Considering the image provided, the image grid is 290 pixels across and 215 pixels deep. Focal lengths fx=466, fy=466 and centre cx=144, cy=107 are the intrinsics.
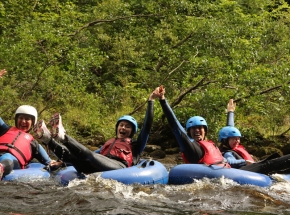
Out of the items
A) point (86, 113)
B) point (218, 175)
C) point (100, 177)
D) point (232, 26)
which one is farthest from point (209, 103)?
point (100, 177)

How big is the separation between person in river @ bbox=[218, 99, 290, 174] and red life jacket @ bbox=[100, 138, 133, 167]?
150cm

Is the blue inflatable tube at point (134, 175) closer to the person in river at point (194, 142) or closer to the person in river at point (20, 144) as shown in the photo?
the person in river at point (194, 142)

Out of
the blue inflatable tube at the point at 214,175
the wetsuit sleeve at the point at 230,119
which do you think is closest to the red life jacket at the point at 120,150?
the blue inflatable tube at the point at 214,175

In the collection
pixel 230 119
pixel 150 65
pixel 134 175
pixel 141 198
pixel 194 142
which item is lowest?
pixel 141 198

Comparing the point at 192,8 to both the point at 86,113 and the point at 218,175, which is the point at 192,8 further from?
the point at 218,175

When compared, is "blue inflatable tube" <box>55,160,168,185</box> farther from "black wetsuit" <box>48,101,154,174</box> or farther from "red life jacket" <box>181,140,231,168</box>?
"red life jacket" <box>181,140,231,168</box>

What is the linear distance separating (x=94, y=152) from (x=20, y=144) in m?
1.43

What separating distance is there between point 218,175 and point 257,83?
5218 mm

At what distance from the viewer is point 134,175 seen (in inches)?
230

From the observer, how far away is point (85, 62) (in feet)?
37.6

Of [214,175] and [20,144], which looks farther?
[20,144]

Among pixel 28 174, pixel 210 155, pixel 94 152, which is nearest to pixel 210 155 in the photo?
pixel 210 155

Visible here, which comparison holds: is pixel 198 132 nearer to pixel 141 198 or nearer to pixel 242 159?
pixel 242 159

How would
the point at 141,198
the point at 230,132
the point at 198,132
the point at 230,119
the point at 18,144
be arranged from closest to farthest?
the point at 141,198
the point at 198,132
the point at 18,144
the point at 230,132
the point at 230,119
